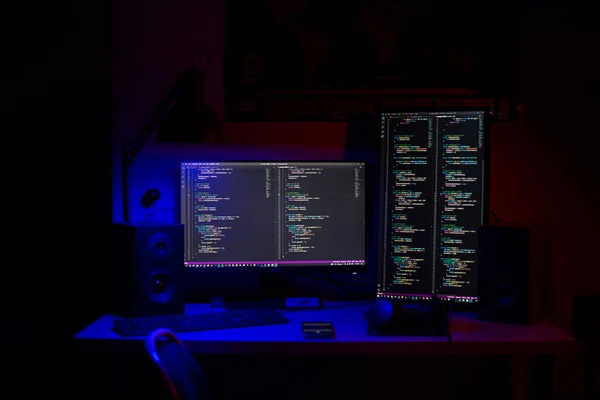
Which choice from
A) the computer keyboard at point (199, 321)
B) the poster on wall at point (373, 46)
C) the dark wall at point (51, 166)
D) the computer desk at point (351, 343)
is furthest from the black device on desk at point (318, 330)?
the poster on wall at point (373, 46)

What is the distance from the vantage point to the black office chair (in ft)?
4.18

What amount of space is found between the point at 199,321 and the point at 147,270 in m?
0.30

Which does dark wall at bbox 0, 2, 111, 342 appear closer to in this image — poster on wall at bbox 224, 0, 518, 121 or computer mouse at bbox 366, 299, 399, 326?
poster on wall at bbox 224, 0, 518, 121

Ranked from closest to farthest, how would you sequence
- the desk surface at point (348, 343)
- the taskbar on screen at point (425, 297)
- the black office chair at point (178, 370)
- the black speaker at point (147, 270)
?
the black office chair at point (178, 370), the desk surface at point (348, 343), the black speaker at point (147, 270), the taskbar on screen at point (425, 297)

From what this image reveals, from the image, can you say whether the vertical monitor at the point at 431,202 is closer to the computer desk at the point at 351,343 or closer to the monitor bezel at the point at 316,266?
the monitor bezel at the point at 316,266

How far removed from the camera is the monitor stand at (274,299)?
7.56 feet

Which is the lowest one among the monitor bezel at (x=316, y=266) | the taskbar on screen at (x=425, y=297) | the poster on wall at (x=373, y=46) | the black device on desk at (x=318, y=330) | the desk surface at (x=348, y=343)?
the desk surface at (x=348, y=343)

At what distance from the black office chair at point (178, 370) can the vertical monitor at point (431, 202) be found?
1064 millimetres

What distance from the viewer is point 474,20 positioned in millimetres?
2477

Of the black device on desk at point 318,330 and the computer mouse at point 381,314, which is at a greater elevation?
the computer mouse at point 381,314

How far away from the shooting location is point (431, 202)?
228 centimetres

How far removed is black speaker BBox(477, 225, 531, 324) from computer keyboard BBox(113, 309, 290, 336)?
2.41ft

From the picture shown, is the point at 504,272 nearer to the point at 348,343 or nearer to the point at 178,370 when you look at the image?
the point at 348,343

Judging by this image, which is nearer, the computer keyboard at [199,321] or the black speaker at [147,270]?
A: the computer keyboard at [199,321]
